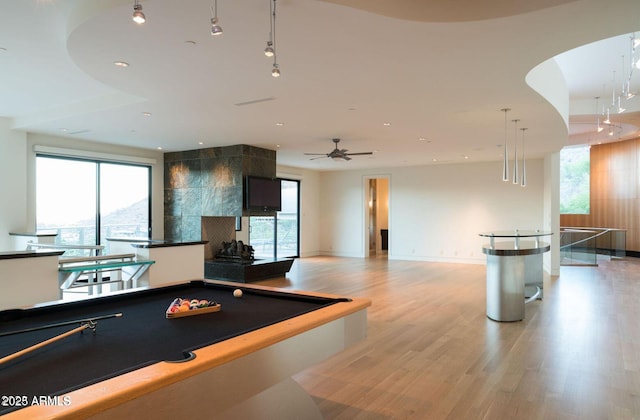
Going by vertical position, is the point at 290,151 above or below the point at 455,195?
above

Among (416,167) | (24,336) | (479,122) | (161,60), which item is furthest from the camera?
(416,167)

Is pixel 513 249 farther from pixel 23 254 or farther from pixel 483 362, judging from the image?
pixel 23 254

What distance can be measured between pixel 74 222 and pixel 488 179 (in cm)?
998

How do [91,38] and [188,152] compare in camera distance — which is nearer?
[91,38]

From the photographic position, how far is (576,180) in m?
14.4

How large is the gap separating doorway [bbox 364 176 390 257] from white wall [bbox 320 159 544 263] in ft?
0.65

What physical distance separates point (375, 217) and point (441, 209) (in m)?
3.00

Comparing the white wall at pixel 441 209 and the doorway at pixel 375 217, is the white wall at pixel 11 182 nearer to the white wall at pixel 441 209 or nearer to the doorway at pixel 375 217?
the white wall at pixel 441 209

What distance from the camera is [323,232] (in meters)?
13.7

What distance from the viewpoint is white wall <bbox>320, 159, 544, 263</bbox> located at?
10.8 m

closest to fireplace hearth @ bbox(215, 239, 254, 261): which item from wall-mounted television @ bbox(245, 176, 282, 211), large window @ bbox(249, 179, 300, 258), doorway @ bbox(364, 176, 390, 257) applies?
wall-mounted television @ bbox(245, 176, 282, 211)

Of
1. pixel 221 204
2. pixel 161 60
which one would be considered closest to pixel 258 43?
pixel 161 60

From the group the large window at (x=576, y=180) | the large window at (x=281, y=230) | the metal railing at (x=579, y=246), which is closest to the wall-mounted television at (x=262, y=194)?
the large window at (x=281, y=230)

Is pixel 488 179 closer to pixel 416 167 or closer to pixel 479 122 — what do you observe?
pixel 416 167
